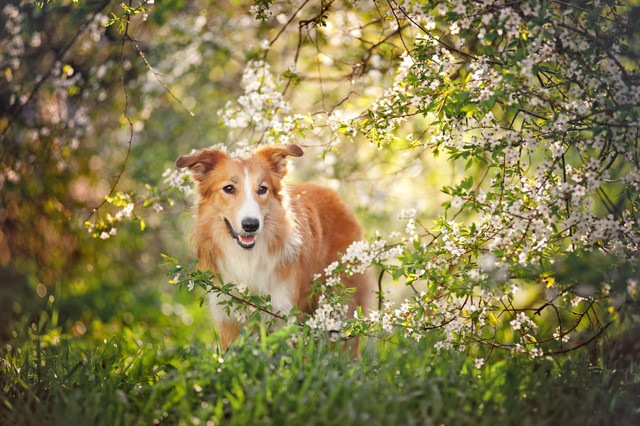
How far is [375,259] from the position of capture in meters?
3.83

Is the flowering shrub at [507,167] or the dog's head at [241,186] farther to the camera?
the dog's head at [241,186]

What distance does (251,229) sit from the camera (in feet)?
14.1

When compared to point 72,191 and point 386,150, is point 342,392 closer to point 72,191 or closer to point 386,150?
point 386,150

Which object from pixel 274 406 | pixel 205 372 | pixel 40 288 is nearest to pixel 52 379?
pixel 205 372

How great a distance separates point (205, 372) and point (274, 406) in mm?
513

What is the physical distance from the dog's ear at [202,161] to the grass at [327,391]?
1415 millimetres

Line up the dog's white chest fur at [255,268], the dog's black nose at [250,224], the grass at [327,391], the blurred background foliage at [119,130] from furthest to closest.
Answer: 1. the blurred background foliage at [119,130]
2. the dog's white chest fur at [255,268]
3. the dog's black nose at [250,224]
4. the grass at [327,391]

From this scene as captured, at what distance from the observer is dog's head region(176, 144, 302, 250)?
4.39 metres

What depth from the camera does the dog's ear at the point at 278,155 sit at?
462 centimetres

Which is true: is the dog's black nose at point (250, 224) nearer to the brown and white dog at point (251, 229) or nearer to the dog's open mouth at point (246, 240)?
the brown and white dog at point (251, 229)

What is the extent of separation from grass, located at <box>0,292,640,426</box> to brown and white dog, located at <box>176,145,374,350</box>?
93cm

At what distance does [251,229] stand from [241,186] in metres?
0.37

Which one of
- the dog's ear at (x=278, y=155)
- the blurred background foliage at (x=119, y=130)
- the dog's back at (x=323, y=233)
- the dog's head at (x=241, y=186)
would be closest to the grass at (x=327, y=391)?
the dog's head at (x=241, y=186)

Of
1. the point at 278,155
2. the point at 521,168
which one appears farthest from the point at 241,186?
the point at 521,168
